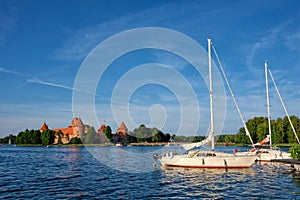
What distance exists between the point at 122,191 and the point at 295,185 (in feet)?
52.8

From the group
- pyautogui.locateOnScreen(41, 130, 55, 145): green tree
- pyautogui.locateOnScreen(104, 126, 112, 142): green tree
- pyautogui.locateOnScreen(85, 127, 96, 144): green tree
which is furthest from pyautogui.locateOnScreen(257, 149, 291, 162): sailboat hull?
pyautogui.locateOnScreen(41, 130, 55, 145): green tree

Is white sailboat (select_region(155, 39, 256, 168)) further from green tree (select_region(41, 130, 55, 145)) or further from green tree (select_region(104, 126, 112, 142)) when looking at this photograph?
green tree (select_region(41, 130, 55, 145))

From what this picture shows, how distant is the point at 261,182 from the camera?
3053 centimetres

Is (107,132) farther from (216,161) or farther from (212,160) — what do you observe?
(216,161)

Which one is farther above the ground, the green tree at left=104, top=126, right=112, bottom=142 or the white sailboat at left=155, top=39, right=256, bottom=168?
the green tree at left=104, top=126, right=112, bottom=142

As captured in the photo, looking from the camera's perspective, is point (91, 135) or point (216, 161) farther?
point (91, 135)

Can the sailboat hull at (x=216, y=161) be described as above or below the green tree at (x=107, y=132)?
below

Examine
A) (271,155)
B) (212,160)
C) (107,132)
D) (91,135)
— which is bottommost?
(271,155)

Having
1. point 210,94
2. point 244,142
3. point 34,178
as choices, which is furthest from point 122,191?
point 244,142

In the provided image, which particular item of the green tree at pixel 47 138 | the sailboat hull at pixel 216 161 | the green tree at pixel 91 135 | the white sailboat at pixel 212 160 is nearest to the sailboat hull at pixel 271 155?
the white sailboat at pixel 212 160

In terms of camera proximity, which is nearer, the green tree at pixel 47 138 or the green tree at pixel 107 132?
the green tree at pixel 107 132

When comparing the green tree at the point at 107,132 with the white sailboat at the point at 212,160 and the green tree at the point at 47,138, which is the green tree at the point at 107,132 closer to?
the green tree at the point at 47,138

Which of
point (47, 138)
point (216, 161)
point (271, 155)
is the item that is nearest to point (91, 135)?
point (47, 138)

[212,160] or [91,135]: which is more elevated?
[91,135]
